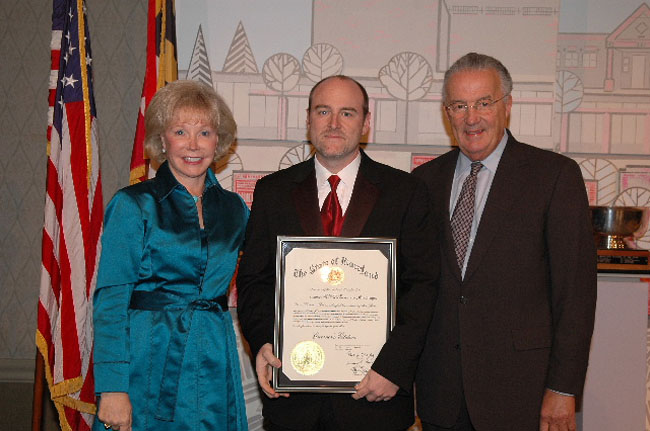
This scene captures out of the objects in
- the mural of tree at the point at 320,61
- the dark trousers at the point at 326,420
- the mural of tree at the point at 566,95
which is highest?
the mural of tree at the point at 320,61

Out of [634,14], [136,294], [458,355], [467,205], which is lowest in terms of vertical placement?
[458,355]

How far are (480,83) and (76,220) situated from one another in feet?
7.38

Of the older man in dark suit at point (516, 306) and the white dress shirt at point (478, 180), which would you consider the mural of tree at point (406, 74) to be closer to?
the white dress shirt at point (478, 180)

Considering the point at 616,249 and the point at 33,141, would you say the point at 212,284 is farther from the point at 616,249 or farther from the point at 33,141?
the point at 33,141

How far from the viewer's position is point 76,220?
3240 mm

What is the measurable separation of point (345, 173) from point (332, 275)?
42cm

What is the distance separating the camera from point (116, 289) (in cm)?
212

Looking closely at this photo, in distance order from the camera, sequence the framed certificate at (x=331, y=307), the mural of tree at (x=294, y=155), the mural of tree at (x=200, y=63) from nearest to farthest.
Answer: the framed certificate at (x=331, y=307)
the mural of tree at (x=200, y=63)
the mural of tree at (x=294, y=155)

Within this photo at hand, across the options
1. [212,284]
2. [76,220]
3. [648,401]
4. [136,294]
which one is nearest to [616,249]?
[648,401]

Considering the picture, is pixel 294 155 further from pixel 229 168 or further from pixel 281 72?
pixel 281 72

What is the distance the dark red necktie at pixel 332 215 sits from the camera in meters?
2.15

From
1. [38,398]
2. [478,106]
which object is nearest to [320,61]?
[478,106]

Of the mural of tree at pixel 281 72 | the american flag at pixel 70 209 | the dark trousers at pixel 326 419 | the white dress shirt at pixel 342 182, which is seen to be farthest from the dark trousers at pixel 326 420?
the mural of tree at pixel 281 72

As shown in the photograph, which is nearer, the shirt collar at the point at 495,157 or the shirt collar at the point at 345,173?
the shirt collar at the point at 345,173
